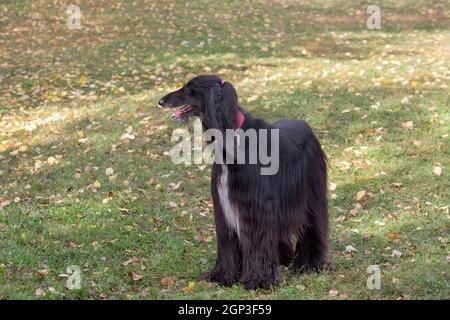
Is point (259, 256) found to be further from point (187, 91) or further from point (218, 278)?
point (187, 91)

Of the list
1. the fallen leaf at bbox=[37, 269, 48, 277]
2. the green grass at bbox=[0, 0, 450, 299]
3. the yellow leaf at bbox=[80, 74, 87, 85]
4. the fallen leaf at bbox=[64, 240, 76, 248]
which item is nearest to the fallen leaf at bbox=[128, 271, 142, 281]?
the green grass at bbox=[0, 0, 450, 299]

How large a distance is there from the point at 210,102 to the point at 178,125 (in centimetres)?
558

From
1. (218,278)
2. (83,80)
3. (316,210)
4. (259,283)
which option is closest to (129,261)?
(218,278)

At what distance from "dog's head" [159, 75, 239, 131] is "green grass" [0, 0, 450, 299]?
4.82 feet

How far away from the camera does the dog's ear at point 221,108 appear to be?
492 cm

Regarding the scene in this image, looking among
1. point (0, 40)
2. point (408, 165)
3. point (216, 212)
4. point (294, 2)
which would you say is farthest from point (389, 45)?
point (216, 212)

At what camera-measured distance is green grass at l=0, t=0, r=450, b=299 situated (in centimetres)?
604

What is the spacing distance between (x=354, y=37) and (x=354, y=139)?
26.3 feet

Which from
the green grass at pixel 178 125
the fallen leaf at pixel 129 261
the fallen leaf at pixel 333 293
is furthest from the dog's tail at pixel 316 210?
the fallen leaf at pixel 129 261

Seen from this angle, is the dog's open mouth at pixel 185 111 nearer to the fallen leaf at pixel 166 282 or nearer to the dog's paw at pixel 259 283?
the dog's paw at pixel 259 283

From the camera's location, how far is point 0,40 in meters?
17.0

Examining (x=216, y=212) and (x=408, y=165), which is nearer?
(x=216, y=212)

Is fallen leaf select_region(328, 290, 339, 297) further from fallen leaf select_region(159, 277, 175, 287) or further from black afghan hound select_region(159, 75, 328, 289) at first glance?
fallen leaf select_region(159, 277, 175, 287)

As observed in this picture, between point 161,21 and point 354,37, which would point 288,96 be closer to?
point 354,37
